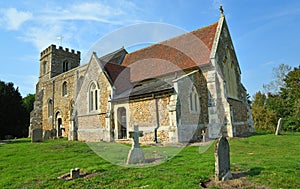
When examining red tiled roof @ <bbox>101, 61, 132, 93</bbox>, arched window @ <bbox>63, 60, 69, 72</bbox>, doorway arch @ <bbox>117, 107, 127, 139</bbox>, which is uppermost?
arched window @ <bbox>63, 60, 69, 72</bbox>

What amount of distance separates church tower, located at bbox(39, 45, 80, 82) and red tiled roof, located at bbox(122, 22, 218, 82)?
1601 centimetres

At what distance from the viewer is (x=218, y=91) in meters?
15.0

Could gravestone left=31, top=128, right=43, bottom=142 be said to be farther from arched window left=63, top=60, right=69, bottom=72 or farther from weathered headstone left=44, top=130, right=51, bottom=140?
arched window left=63, top=60, right=69, bottom=72

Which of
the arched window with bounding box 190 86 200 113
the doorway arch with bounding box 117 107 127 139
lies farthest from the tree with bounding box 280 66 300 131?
the doorway arch with bounding box 117 107 127 139

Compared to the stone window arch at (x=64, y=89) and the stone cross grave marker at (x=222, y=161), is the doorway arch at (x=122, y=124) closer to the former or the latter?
the stone cross grave marker at (x=222, y=161)

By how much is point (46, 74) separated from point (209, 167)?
31972 mm

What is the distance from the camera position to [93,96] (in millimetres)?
19391

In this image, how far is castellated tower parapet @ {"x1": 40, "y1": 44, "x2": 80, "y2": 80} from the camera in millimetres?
32188

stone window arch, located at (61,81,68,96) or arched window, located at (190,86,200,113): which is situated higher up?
stone window arch, located at (61,81,68,96)

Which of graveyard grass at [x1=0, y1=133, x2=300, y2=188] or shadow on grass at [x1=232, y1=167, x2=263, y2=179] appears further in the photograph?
shadow on grass at [x1=232, y1=167, x2=263, y2=179]

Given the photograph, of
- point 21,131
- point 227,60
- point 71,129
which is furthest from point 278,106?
point 21,131

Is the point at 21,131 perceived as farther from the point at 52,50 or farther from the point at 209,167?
the point at 209,167

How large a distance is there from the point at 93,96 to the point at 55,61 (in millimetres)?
16802

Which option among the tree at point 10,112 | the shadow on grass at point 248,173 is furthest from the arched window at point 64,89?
the shadow on grass at point 248,173
